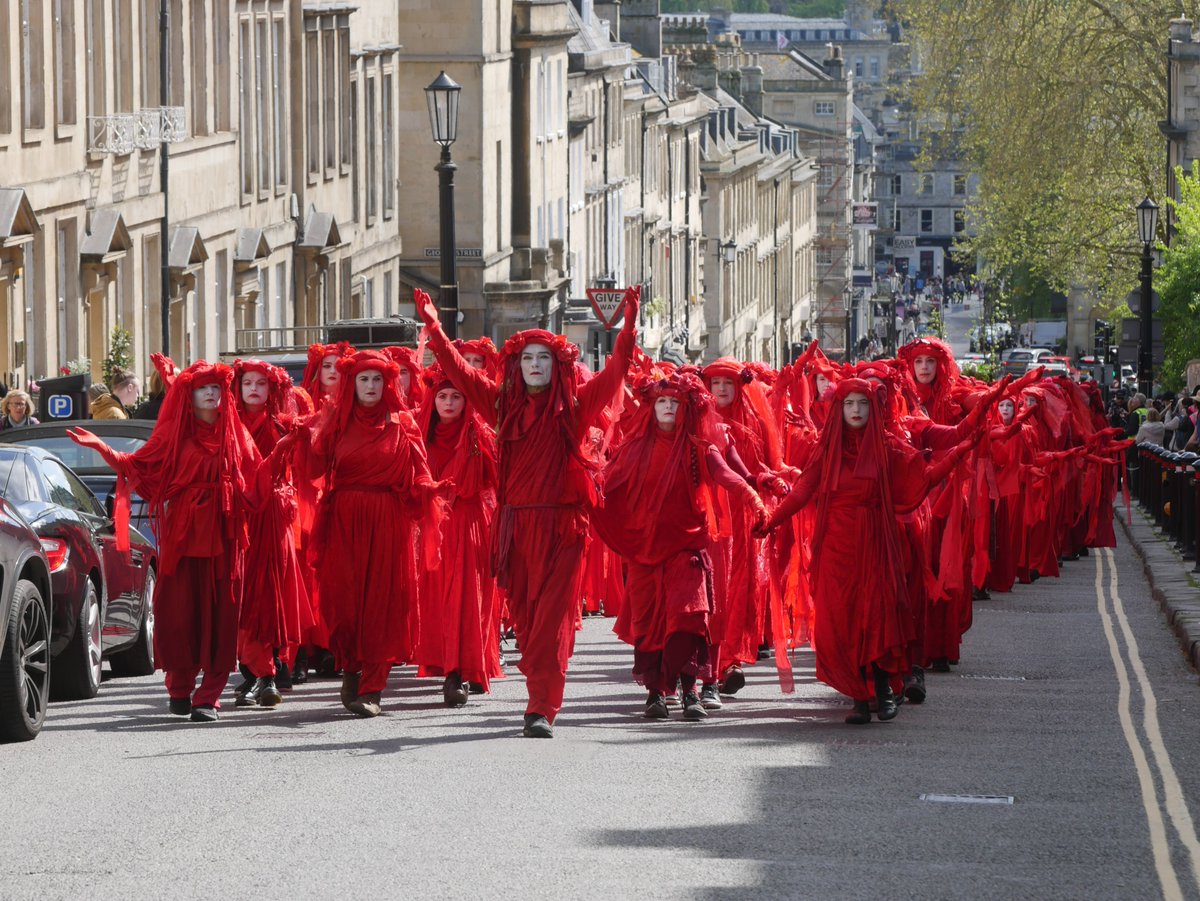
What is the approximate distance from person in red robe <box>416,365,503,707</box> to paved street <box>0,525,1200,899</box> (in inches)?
9.6

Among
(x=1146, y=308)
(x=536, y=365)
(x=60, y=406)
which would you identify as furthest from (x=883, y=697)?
(x=1146, y=308)

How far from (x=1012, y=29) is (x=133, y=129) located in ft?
84.9

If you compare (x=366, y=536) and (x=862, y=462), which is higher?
(x=862, y=462)

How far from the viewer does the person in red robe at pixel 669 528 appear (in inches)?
502

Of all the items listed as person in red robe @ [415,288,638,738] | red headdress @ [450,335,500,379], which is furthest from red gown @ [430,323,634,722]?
red headdress @ [450,335,500,379]

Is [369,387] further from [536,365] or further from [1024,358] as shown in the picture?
[1024,358]

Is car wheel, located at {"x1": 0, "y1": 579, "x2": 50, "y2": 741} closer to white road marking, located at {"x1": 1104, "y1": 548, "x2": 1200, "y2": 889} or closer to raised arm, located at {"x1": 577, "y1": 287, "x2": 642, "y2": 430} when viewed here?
raised arm, located at {"x1": 577, "y1": 287, "x2": 642, "y2": 430}

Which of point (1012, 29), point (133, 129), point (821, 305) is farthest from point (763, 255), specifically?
point (133, 129)

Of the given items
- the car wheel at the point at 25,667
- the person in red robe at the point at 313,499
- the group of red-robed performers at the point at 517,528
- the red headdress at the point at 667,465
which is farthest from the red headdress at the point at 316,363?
the car wheel at the point at 25,667

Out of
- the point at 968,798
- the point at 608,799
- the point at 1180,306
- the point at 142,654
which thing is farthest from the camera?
the point at 1180,306

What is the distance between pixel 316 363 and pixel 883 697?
3843 mm

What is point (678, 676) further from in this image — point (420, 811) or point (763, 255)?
point (763, 255)

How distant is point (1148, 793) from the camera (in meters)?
10.3

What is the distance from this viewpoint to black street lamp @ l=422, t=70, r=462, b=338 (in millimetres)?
24344
